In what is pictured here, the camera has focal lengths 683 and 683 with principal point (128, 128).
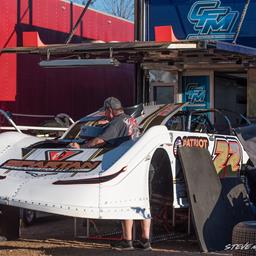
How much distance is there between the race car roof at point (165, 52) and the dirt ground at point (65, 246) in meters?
3.09

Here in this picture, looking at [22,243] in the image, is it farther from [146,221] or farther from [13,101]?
[13,101]

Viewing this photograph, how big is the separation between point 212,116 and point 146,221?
7138 mm

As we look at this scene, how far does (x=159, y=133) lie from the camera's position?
7414 millimetres

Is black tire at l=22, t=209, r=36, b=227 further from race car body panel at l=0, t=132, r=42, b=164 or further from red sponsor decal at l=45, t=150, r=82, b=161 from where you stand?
red sponsor decal at l=45, t=150, r=82, b=161

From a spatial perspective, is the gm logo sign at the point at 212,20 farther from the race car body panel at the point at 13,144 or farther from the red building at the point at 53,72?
the race car body panel at the point at 13,144

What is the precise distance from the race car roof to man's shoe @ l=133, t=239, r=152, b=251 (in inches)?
148

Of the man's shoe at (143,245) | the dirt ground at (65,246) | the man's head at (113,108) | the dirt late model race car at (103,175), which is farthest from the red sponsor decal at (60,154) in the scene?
the man's shoe at (143,245)

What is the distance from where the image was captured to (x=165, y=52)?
11.4m

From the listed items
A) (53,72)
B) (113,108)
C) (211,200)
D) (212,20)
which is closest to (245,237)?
(211,200)

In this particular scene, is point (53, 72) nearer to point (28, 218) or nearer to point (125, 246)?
point (28, 218)

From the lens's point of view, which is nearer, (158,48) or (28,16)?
(158,48)

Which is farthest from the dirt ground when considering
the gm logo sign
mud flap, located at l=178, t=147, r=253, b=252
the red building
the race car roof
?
the gm logo sign

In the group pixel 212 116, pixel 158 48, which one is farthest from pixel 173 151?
pixel 212 116

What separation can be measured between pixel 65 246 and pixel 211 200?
1820 mm
